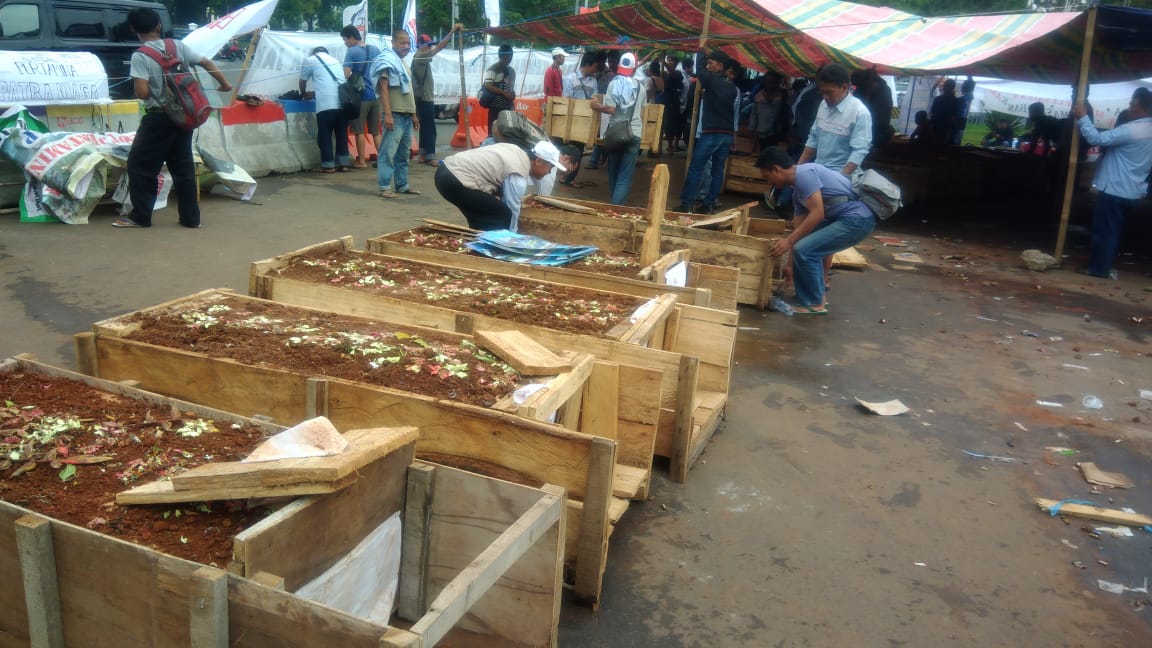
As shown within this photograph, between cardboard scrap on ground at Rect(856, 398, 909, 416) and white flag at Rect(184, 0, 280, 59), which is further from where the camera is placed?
white flag at Rect(184, 0, 280, 59)

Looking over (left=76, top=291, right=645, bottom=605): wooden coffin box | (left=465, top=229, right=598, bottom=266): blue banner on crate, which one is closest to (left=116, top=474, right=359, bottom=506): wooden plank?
(left=76, top=291, right=645, bottom=605): wooden coffin box

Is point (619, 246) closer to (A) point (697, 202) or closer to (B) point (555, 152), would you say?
(B) point (555, 152)

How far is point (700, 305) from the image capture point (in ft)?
17.8

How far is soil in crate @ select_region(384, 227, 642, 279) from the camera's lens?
632cm

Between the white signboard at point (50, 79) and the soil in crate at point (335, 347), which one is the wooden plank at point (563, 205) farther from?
the white signboard at point (50, 79)

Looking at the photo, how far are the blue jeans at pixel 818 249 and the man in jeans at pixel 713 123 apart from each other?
12.1 feet

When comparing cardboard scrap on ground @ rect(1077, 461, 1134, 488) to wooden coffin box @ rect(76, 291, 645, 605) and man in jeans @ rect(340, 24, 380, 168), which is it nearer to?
wooden coffin box @ rect(76, 291, 645, 605)

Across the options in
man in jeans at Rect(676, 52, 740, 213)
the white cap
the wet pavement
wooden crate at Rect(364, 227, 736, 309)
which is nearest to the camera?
the wet pavement

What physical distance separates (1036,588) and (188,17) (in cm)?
4250

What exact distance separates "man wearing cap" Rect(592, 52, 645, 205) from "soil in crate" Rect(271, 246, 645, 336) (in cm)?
572

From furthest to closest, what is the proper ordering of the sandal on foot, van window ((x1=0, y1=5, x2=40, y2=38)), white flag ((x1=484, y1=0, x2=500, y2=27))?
1. white flag ((x1=484, y1=0, x2=500, y2=27))
2. van window ((x1=0, y1=5, x2=40, y2=38))
3. the sandal on foot

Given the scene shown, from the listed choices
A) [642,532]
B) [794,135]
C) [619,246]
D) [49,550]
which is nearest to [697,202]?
[794,135]

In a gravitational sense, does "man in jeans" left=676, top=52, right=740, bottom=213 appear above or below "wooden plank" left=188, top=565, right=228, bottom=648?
above

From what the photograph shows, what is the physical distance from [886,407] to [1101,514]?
5.13 feet
